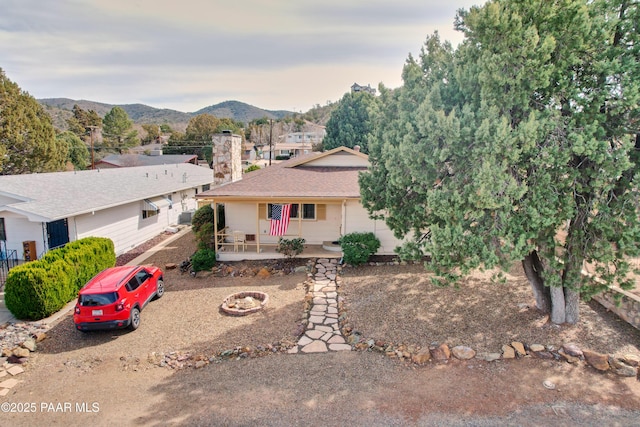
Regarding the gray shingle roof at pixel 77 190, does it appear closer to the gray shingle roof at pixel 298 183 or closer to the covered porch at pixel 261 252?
the gray shingle roof at pixel 298 183

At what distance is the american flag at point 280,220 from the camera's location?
47.5 feet

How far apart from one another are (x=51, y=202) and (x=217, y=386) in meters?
12.2

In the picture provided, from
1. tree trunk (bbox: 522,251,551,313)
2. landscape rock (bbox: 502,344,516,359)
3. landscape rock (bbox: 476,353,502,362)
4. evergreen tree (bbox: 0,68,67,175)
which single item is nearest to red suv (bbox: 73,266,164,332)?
landscape rock (bbox: 476,353,502,362)

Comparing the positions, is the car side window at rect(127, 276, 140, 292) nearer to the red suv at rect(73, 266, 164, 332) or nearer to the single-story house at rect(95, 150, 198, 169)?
the red suv at rect(73, 266, 164, 332)

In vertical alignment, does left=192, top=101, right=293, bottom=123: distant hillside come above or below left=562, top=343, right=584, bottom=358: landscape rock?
above

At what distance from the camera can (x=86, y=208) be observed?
14750 millimetres

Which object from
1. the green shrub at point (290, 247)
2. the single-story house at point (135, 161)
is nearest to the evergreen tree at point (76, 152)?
the single-story house at point (135, 161)

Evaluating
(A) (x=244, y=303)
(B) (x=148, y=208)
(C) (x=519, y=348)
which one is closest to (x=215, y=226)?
(A) (x=244, y=303)

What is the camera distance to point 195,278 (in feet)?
45.0

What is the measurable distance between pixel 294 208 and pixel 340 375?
9.86 meters

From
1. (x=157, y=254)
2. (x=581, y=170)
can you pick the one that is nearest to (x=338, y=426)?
(x=581, y=170)

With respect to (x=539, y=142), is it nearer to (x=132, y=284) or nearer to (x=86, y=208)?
(x=132, y=284)

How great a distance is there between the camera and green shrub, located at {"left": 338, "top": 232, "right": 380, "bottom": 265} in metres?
13.9

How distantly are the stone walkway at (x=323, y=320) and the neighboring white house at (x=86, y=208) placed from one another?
10192 mm
